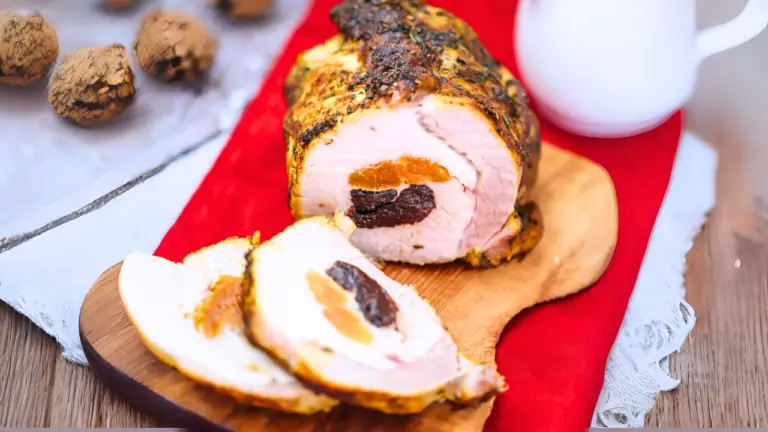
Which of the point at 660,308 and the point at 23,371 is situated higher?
the point at 23,371

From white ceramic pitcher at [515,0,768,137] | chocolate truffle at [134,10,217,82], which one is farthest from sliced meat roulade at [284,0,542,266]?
chocolate truffle at [134,10,217,82]

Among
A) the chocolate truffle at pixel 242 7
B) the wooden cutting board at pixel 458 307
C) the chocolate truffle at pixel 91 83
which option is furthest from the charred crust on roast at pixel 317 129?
the chocolate truffle at pixel 242 7

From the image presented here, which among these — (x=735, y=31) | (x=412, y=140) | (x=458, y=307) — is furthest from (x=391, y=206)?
(x=735, y=31)

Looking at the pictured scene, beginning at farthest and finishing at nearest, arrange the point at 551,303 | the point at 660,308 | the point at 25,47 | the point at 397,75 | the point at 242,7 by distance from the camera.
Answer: the point at 242,7
the point at 25,47
the point at 660,308
the point at 551,303
the point at 397,75

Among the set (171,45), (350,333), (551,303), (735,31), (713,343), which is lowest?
(713,343)

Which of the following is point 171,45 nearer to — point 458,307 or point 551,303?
point 458,307

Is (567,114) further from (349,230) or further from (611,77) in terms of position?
(349,230)

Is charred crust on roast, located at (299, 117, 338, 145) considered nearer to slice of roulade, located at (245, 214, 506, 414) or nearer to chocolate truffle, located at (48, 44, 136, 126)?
slice of roulade, located at (245, 214, 506, 414)
